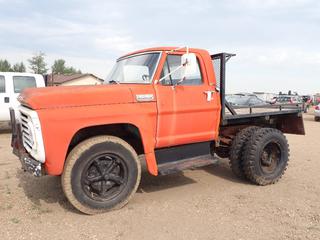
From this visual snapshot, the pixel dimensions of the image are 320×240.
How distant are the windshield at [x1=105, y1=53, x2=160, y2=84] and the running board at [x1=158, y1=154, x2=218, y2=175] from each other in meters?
1.25

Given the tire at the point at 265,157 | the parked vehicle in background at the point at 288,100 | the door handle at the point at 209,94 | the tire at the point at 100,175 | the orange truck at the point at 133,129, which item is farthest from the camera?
the parked vehicle in background at the point at 288,100

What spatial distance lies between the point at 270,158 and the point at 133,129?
2.84 m

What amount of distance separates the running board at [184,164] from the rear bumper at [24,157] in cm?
164

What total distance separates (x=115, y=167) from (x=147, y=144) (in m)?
0.53

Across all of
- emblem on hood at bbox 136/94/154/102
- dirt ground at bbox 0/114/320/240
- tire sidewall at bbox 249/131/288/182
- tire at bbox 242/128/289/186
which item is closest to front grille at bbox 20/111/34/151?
dirt ground at bbox 0/114/320/240

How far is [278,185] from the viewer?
248 inches

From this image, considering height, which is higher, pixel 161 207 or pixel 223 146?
pixel 223 146

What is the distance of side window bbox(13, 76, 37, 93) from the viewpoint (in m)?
12.3

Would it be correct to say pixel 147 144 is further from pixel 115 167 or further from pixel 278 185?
pixel 278 185

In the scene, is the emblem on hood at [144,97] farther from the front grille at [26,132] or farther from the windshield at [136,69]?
the front grille at [26,132]

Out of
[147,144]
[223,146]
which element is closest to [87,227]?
[147,144]

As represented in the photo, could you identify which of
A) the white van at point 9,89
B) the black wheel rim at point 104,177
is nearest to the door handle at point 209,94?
the black wheel rim at point 104,177

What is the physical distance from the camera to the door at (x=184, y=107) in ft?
17.0

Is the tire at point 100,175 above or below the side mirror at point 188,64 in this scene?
below
